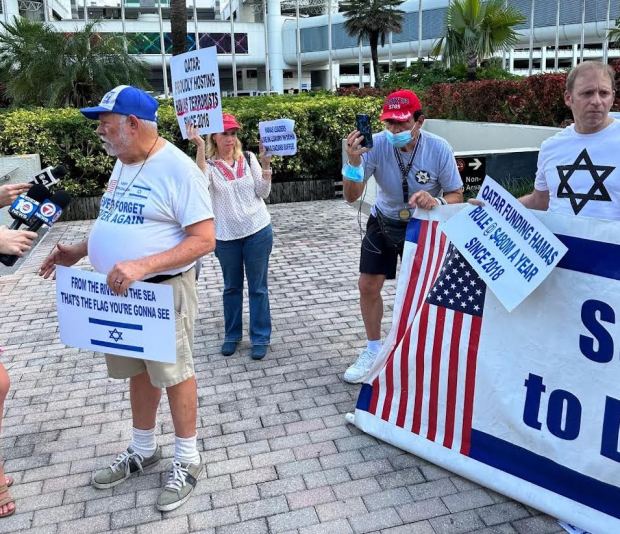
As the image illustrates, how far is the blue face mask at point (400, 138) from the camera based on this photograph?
386cm

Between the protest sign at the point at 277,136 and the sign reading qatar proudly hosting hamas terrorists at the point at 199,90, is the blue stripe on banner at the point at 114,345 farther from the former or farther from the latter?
the protest sign at the point at 277,136

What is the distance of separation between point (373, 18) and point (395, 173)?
140 ft

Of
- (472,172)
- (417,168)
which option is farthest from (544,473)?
(472,172)

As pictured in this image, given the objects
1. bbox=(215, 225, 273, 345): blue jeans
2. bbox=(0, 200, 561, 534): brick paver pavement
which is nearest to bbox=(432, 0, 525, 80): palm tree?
bbox=(0, 200, 561, 534): brick paver pavement

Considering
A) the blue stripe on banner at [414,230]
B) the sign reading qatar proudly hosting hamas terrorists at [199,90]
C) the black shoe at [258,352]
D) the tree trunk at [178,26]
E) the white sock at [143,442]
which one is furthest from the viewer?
the tree trunk at [178,26]

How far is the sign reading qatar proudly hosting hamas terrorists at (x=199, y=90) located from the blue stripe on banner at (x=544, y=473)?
2.74 metres

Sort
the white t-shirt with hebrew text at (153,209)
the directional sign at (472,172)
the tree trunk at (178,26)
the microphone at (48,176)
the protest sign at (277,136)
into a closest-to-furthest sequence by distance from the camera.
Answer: the white t-shirt with hebrew text at (153,209) → the microphone at (48,176) → the protest sign at (277,136) → the directional sign at (472,172) → the tree trunk at (178,26)

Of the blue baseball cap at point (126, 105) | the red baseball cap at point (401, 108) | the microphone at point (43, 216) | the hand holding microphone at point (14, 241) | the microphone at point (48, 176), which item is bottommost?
the hand holding microphone at point (14, 241)

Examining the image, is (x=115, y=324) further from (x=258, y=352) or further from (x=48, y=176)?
(x=258, y=352)

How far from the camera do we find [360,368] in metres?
4.41

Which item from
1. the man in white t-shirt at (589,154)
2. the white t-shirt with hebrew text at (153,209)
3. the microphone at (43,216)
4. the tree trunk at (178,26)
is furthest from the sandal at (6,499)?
the tree trunk at (178,26)

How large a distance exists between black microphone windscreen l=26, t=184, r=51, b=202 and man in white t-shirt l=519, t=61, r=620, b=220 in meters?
2.52

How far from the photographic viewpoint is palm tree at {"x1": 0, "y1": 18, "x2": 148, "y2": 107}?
50.4ft

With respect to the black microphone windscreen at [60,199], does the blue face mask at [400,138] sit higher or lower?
higher
